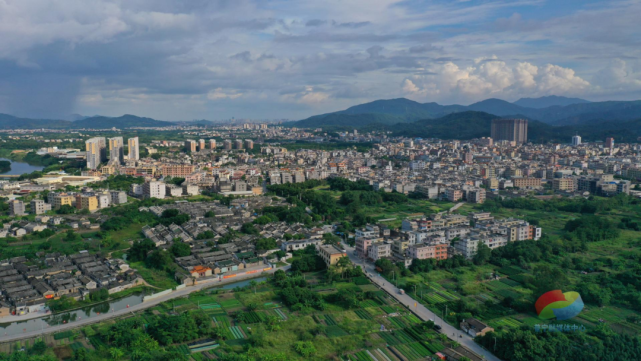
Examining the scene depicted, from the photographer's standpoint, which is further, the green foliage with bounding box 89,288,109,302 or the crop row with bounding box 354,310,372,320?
the green foliage with bounding box 89,288,109,302

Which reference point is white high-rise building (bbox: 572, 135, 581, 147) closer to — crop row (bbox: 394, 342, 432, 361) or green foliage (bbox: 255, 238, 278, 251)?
green foliage (bbox: 255, 238, 278, 251)

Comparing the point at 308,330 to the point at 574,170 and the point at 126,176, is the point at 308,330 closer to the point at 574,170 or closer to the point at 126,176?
the point at 126,176

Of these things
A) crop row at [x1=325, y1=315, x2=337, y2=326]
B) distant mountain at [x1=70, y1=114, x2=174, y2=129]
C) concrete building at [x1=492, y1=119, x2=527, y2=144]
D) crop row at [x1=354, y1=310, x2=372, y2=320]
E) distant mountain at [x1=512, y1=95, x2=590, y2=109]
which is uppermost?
distant mountain at [x1=512, y1=95, x2=590, y2=109]

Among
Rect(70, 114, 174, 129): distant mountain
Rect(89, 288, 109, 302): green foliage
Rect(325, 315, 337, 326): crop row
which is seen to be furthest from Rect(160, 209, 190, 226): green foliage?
Rect(70, 114, 174, 129): distant mountain

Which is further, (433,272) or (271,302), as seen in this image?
(433,272)

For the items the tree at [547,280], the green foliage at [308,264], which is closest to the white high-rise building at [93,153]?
the green foliage at [308,264]

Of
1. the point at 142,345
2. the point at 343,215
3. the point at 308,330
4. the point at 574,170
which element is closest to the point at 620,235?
the point at 343,215

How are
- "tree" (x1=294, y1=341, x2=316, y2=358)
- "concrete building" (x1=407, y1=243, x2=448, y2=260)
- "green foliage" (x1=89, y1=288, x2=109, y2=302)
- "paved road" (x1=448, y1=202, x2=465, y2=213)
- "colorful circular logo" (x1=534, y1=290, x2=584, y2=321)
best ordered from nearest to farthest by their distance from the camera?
"tree" (x1=294, y1=341, x2=316, y2=358) < "colorful circular logo" (x1=534, y1=290, x2=584, y2=321) < "green foliage" (x1=89, y1=288, x2=109, y2=302) < "concrete building" (x1=407, y1=243, x2=448, y2=260) < "paved road" (x1=448, y1=202, x2=465, y2=213)
